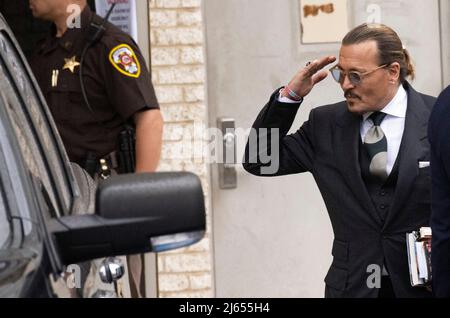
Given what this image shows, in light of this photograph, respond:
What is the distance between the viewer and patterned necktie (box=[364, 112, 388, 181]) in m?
4.16

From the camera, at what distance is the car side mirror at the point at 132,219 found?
2592 millimetres

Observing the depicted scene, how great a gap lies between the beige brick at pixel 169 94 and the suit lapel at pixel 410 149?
2.40m

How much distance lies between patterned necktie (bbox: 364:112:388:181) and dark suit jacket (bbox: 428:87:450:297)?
51 cm

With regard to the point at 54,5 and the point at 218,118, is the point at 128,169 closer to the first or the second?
the point at 54,5

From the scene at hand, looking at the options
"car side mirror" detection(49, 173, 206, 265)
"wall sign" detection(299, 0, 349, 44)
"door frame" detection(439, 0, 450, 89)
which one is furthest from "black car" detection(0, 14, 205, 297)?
"door frame" detection(439, 0, 450, 89)

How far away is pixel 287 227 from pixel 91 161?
6.06 feet

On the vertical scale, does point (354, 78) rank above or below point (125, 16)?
below

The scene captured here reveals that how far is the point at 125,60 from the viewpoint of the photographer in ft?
17.2

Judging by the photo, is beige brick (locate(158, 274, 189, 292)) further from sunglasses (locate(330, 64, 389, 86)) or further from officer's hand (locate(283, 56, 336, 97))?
sunglasses (locate(330, 64, 389, 86))

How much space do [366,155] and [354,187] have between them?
0.40 ft

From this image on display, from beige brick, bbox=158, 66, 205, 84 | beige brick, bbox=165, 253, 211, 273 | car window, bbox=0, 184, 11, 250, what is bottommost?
beige brick, bbox=165, 253, 211, 273

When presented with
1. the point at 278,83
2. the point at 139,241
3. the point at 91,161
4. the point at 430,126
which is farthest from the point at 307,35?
the point at 139,241

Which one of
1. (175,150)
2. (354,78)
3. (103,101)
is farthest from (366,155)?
(175,150)

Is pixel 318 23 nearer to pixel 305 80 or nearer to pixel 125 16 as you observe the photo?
pixel 125 16
